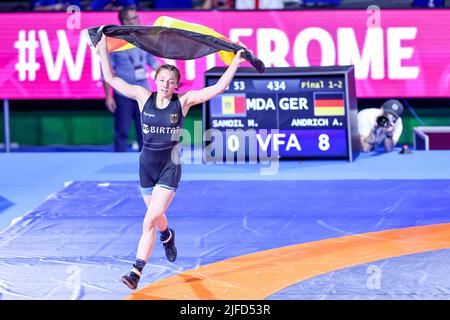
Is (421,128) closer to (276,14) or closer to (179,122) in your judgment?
(276,14)

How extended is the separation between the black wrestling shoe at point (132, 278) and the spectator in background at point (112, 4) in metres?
8.02

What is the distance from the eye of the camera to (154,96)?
329 inches

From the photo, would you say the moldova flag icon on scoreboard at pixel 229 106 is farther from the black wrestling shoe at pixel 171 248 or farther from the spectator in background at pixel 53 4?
the black wrestling shoe at pixel 171 248

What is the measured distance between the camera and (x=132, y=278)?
805cm

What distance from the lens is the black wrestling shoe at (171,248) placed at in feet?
29.0

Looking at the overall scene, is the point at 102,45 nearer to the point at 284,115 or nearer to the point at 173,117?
the point at 173,117

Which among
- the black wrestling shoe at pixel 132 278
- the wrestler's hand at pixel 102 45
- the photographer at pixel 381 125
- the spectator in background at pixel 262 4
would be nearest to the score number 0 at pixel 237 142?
the photographer at pixel 381 125

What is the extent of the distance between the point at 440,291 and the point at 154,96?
8.99 ft

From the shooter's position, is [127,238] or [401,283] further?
[127,238]

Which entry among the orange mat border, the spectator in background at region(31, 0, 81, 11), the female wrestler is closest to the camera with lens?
the orange mat border

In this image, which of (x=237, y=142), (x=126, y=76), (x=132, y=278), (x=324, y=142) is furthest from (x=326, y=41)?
(x=132, y=278)

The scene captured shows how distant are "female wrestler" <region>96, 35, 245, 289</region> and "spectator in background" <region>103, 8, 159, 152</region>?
19.8 feet

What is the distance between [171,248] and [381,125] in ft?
21.6
